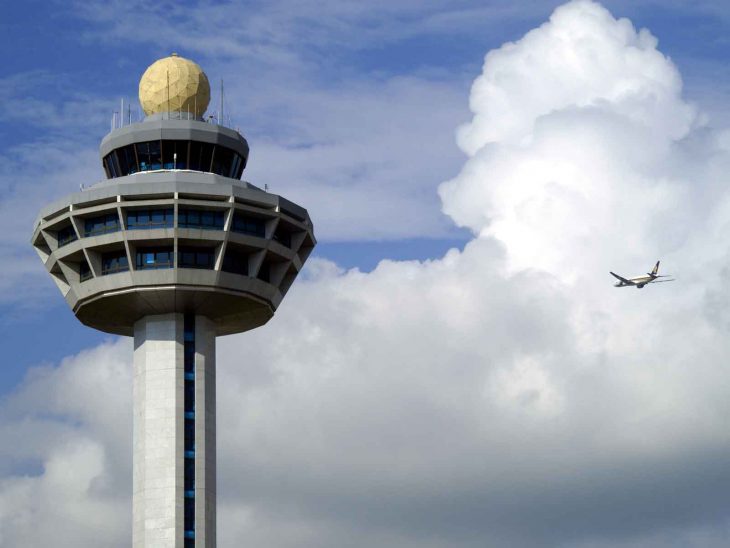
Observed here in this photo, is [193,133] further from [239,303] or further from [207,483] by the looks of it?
[207,483]

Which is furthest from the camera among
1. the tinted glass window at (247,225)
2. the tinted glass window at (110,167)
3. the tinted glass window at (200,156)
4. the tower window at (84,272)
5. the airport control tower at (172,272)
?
the tinted glass window at (110,167)

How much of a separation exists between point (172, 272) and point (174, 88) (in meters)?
18.5

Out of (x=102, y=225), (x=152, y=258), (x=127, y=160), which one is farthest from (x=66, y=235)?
(x=152, y=258)

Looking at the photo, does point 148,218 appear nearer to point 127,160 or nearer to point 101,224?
point 101,224

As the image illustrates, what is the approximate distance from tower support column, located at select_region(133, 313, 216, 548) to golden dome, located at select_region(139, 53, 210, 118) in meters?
18.7

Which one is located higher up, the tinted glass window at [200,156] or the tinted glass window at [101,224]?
the tinted glass window at [200,156]

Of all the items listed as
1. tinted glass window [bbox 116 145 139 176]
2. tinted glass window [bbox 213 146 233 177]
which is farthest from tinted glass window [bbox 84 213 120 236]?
tinted glass window [bbox 213 146 233 177]

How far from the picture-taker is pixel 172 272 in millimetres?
143250

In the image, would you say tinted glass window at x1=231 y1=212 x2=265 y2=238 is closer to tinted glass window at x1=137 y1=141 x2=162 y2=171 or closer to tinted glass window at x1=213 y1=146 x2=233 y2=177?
tinted glass window at x1=213 y1=146 x2=233 y2=177

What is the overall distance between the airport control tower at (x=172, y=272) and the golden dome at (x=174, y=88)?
361cm

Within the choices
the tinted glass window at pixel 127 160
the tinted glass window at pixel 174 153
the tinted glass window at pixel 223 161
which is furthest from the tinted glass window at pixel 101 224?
the tinted glass window at pixel 223 161

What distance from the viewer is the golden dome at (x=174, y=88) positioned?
15338cm

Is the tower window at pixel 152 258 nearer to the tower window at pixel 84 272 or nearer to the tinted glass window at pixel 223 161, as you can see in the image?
the tower window at pixel 84 272

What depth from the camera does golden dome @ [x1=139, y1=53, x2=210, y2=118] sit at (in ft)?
503
